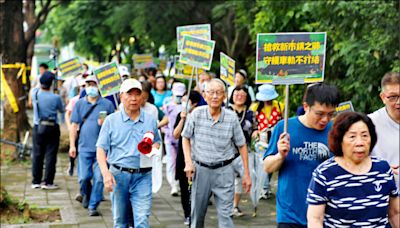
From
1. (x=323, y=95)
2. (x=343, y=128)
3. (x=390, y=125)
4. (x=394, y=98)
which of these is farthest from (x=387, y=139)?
(x=343, y=128)

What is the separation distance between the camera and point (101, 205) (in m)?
11.0

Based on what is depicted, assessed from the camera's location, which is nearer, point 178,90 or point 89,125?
point 89,125

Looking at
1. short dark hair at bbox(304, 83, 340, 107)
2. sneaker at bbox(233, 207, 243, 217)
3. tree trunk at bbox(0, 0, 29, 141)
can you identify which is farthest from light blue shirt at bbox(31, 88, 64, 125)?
short dark hair at bbox(304, 83, 340, 107)

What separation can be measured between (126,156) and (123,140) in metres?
0.15

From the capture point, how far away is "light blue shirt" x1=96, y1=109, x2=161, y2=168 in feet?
24.1

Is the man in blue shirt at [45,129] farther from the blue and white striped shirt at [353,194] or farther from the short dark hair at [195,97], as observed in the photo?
the blue and white striped shirt at [353,194]

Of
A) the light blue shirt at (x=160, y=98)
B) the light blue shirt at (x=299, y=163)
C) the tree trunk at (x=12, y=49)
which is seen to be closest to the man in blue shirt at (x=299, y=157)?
the light blue shirt at (x=299, y=163)

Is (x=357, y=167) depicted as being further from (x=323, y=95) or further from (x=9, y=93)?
(x=9, y=93)

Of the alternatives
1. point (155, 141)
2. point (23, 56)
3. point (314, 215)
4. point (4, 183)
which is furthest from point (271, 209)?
point (23, 56)

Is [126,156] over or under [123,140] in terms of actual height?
under

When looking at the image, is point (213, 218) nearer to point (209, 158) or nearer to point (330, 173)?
point (209, 158)

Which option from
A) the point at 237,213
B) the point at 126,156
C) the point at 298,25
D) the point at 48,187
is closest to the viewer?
the point at 126,156

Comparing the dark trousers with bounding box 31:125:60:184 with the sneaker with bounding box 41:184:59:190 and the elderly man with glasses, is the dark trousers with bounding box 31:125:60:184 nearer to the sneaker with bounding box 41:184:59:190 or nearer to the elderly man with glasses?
the sneaker with bounding box 41:184:59:190

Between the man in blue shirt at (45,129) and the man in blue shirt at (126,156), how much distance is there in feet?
16.9
